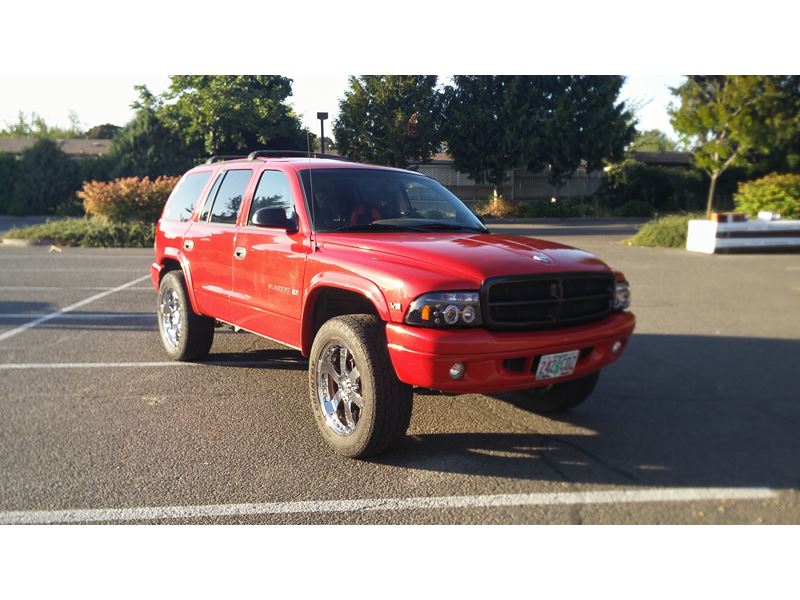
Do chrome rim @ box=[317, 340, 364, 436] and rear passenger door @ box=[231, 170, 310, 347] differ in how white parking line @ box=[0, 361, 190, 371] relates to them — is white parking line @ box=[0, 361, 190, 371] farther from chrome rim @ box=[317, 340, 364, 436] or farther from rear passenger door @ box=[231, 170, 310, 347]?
chrome rim @ box=[317, 340, 364, 436]

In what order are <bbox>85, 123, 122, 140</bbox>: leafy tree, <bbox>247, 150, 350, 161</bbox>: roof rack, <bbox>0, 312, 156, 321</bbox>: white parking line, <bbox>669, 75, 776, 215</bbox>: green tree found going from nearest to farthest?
<bbox>247, 150, 350, 161</bbox>: roof rack, <bbox>0, 312, 156, 321</bbox>: white parking line, <bbox>669, 75, 776, 215</bbox>: green tree, <bbox>85, 123, 122, 140</bbox>: leafy tree

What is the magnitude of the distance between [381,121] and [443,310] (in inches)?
210

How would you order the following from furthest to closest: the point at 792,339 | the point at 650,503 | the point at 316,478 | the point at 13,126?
the point at 13,126 → the point at 792,339 → the point at 316,478 → the point at 650,503

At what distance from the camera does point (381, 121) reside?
855 centimetres

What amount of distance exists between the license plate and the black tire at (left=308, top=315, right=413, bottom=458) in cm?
81

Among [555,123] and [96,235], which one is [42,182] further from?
[555,123]

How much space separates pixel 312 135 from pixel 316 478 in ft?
12.8

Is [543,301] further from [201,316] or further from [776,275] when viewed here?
[776,275]

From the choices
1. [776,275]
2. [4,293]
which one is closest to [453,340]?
[4,293]

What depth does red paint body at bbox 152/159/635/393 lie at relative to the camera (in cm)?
379

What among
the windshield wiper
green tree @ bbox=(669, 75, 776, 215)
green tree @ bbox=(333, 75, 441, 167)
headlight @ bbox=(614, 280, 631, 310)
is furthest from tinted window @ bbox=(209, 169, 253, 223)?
green tree @ bbox=(669, 75, 776, 215)

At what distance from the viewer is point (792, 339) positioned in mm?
7434

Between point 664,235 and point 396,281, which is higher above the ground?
point 396,281

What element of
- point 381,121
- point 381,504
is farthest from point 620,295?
point 381,121
